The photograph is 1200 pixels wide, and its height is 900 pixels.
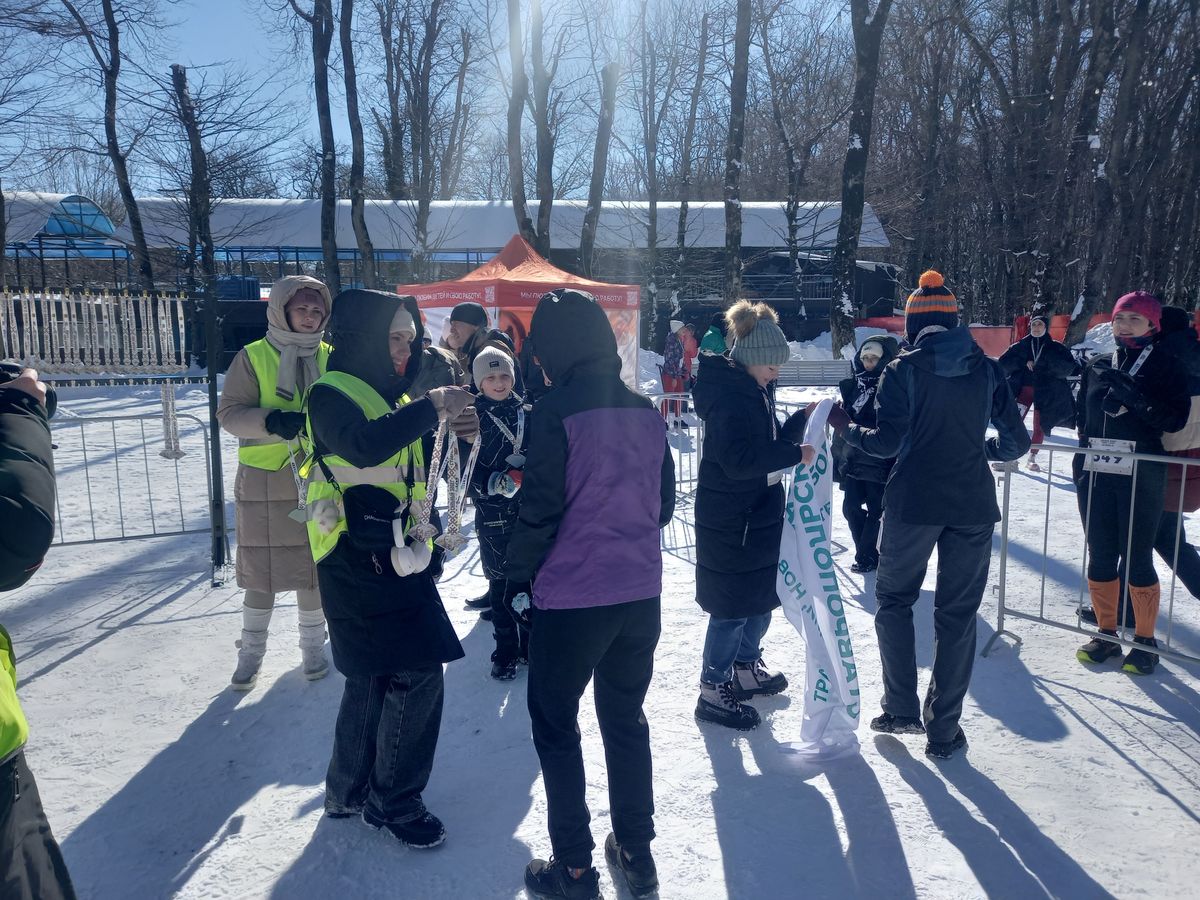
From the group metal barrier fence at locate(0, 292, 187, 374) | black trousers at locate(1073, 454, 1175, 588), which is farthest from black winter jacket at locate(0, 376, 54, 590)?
metal barrier fence at locate(0, 292, 187, 374)

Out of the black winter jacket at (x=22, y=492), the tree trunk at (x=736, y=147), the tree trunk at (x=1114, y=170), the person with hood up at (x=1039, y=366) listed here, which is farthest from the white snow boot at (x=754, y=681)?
the tree trunk at (x=1114, y=170)

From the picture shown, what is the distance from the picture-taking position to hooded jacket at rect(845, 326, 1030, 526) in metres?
3.35

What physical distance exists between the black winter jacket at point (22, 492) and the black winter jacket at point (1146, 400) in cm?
475

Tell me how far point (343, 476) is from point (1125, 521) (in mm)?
3943

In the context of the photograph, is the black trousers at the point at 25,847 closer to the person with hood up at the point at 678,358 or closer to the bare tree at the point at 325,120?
the person with hood up at the point at 678,358

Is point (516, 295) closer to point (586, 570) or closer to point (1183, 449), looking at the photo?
point (1183, 449)

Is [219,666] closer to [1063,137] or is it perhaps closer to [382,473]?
[382,473]

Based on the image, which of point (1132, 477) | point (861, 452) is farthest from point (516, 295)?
point (1132, 477)

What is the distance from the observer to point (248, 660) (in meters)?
4.18

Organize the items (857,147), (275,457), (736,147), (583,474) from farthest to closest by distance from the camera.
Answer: (736,147)
(857,147)
(275,457)
(583,474)

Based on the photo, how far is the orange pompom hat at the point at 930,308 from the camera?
11.1ft

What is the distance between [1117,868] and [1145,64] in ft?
→ 88.8

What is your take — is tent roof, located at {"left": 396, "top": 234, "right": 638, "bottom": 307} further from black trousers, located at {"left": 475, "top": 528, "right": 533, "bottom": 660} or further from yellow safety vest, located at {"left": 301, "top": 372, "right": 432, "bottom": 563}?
yellow safety vest, located at {"left": 301, "top": 372, "right": 432, "bottom": 563}

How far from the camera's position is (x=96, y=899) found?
2646 mm
